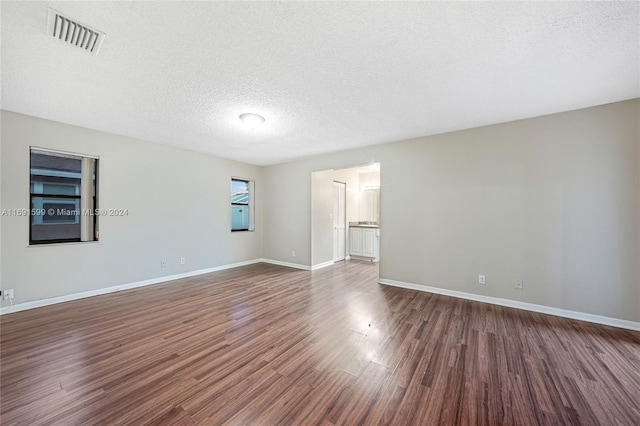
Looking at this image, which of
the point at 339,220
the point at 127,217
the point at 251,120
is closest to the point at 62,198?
the point at 127,217

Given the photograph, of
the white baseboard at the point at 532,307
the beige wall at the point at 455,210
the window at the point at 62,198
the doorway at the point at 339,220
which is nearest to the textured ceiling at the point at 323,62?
the beige wall at the point at 455,210

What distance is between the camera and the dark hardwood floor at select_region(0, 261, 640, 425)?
1518 mm

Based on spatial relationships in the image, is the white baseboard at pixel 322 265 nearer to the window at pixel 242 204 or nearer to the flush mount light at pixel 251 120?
the window at pixel 242 204

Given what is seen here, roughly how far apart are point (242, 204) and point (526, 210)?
18.4 ft

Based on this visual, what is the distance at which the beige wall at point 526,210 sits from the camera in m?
2.73

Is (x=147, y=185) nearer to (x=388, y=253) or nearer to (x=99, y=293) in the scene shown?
(x=99, y=293)

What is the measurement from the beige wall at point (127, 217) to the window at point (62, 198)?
13 centimetres

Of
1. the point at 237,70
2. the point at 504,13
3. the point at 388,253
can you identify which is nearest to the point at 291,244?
the point at 388,253

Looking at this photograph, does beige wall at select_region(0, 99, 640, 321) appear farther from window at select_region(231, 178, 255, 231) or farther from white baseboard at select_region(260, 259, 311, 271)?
white baseboard at select_region(260, 259, 311, 271)

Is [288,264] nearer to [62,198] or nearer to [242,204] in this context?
[242,204]

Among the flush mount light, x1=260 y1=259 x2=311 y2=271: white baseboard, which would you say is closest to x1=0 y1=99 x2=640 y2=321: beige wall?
x1=260 y1=259 x2=311 y2=271: white baseboard

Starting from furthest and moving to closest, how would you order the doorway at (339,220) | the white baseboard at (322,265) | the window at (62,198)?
1. the doorway at (339,220)
2. the white baseboard at (322,265)
3. the window at (62,198)

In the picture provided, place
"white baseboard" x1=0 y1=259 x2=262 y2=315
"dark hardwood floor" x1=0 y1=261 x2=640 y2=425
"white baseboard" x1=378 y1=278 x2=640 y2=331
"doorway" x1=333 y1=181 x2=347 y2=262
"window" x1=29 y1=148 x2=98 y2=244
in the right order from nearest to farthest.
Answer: "dark hardwood floor" x1=0 y1=261 x2=640 y2=425
"white baseboard" x1=378 y1=278 x2=640 y2=331
"white baseboard" x1=0 y1=259 x2=262 y2=315
"window" x1=29 y1=148 x2=98 y2=244
"doorway" x1=333 y1=181 x2=347 y2=262

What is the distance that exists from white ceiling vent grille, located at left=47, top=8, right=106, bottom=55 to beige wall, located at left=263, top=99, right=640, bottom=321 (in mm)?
3882
